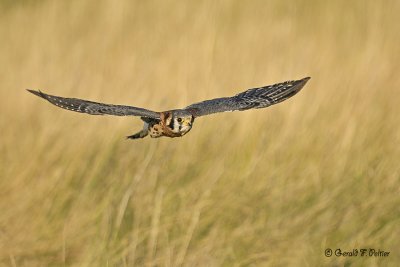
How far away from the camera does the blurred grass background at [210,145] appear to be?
6809mm

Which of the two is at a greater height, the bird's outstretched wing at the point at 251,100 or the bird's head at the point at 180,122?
the bird's outstretched wing at the point at 251,100

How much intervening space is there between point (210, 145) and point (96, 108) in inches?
95.1

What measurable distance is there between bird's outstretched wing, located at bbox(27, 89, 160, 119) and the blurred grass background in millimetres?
1013

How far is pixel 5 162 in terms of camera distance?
25.9ft

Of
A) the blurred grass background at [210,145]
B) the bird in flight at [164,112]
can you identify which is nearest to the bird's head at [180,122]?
the bird in flight at [164,112]

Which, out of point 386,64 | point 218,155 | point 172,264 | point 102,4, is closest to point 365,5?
point 386,64

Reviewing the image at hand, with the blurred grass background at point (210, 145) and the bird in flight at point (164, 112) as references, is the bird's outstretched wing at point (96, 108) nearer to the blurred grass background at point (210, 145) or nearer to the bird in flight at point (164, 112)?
the bird in flight at point (164, 112)

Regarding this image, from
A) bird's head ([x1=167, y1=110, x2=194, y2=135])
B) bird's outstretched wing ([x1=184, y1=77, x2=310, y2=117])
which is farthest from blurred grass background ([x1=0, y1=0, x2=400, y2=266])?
bird's head ([x1=167, y1=110, x2=194, y2=135])

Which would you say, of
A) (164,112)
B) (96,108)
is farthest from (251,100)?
(96,108)

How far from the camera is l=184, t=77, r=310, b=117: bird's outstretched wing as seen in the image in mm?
6129

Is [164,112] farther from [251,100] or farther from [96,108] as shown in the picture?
[251,100]

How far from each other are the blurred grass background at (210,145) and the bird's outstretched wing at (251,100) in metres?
0.74

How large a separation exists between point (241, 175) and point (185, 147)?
0.65m

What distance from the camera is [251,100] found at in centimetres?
668
